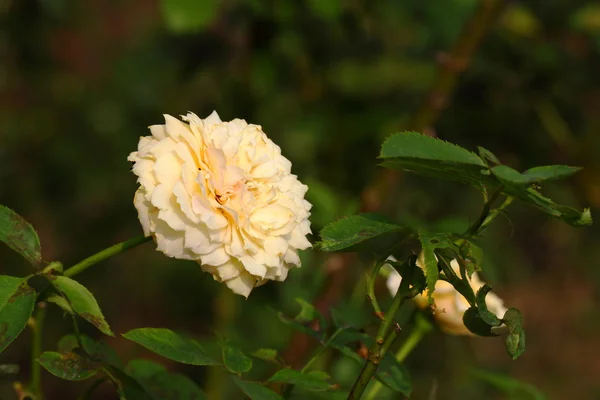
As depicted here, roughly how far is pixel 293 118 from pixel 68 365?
1.03 m

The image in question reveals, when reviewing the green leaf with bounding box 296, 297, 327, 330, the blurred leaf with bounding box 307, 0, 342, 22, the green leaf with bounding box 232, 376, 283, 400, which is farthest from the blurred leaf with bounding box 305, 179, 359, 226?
the green leaf with bounding box 232, 376, 283, 400

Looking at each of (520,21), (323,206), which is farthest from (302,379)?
(520,21)

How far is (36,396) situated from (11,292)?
0.10 meters

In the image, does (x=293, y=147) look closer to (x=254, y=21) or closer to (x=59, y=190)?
(x=254, y=21)

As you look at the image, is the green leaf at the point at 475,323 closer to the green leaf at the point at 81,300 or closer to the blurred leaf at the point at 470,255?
the blurred leaf at the point at 470,255

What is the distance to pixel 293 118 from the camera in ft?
4.76

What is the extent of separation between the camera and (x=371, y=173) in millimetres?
1354

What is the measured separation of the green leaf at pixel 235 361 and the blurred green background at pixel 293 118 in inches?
12.5

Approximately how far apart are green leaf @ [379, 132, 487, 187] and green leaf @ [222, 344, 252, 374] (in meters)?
0.15

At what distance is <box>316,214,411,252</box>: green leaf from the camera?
45cm

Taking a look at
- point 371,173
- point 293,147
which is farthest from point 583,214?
point 293,147

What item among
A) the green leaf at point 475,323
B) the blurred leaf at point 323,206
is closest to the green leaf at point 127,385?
the green leaf at point 475,323

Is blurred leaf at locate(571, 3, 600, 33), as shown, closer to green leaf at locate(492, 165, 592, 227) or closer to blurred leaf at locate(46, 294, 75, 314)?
green leaf at locate(492, 165, 592, 227)

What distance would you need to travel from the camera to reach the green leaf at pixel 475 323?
1.47ft
